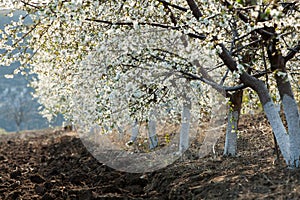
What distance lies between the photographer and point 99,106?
29.3 feet

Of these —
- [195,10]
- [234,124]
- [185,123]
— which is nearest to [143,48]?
[195,10]

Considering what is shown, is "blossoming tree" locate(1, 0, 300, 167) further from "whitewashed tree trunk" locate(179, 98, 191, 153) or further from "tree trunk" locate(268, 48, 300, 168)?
"whitewashed tree trunk" locate(179, 98, 191, 153)


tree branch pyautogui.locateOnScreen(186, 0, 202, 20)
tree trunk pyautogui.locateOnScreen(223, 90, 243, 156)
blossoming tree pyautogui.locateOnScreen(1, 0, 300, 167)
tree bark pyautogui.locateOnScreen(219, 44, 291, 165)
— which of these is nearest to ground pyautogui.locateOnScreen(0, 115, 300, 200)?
tree trunk pyautogui.locateOnScreen(223, 90, 243, 156)

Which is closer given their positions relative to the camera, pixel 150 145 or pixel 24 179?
pixel 24 179

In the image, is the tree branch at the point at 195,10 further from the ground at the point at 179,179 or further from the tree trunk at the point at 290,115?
the ground at the point at 179,179

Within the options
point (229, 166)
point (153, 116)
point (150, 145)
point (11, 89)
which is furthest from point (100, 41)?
point (11, 89)

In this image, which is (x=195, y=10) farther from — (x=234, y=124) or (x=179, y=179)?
(x=234, y=124)

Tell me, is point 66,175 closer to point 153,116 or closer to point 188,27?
point 153,116

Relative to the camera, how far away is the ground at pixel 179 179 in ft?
27.4

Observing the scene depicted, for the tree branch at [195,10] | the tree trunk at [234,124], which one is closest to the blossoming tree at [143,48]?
the tree branch at [195,10]

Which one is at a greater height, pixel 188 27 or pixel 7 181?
pixel 188 27

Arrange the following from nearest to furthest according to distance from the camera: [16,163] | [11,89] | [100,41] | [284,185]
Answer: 1. [284,185]
2. [100,41]
3. [16,163]
4. [11,89]

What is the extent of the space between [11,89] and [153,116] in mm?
152915

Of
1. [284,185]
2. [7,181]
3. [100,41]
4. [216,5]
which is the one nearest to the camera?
[284,185]
